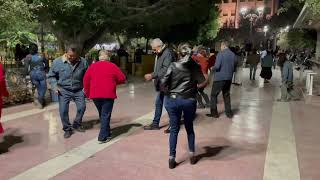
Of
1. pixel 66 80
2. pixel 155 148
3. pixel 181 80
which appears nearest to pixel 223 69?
pixel 155 148

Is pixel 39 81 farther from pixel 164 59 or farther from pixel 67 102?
pixel 164 59

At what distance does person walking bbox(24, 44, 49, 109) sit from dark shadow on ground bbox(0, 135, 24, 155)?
3.45 metres

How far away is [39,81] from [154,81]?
4.78 metres

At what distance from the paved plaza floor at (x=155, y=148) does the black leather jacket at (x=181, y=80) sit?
3.40 ft

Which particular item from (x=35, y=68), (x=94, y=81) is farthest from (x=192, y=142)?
(x=35, y=68)

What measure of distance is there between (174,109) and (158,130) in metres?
2.61

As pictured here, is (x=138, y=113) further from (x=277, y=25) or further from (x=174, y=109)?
(x=277, y=25)

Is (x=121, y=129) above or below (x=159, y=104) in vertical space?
below

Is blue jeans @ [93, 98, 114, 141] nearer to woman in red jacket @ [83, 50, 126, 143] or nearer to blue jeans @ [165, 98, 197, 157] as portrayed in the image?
woman in red jacket @ [83, 50, 126, 143]

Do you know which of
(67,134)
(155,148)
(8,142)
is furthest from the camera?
(67,134)

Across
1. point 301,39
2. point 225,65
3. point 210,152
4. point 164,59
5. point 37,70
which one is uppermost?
point 301,39

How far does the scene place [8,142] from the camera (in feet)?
25.1

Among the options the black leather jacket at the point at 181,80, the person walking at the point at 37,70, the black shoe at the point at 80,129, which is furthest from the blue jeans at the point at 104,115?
the person walking at the point at 37,70

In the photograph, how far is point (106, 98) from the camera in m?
7.45
